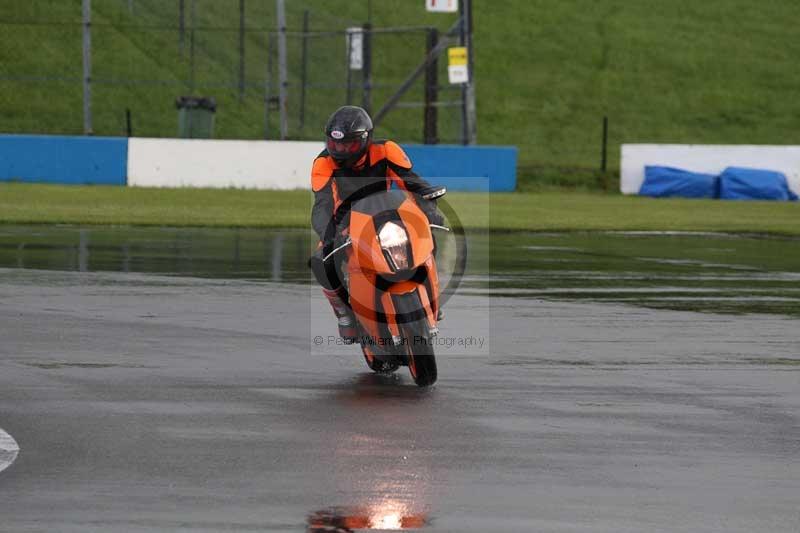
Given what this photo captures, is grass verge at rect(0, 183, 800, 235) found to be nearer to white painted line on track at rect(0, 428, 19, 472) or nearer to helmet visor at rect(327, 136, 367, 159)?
helmet visor at rect(327, 136, 367, 159)

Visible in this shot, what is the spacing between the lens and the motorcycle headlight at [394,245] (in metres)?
10.2

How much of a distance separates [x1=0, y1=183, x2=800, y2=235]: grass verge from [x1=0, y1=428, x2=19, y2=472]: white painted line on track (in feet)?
53.2

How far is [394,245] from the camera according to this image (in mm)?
10180

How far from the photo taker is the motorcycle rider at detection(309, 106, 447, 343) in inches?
418

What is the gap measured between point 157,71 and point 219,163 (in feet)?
42.7

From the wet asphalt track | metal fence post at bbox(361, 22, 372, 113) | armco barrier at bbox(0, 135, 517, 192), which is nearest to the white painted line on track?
the wet asphalt track

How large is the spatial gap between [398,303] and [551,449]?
2169 mm

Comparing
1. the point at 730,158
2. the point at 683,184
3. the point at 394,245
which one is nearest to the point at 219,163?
the point at 683,184

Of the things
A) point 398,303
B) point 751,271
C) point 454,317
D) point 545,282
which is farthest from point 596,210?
point 398,303

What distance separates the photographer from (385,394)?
10.2m

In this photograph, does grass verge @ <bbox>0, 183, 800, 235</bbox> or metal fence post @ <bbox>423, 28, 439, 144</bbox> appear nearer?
grass verge @ <bbox>0, 183, 800, 235</bbox>

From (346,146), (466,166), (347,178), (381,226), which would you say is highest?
(346,146)

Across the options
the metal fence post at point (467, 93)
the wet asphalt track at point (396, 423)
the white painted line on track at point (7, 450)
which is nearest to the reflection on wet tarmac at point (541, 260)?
the wet asphalt track at point (396, 423)

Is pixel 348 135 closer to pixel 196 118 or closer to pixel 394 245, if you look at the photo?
pixel 394 245
